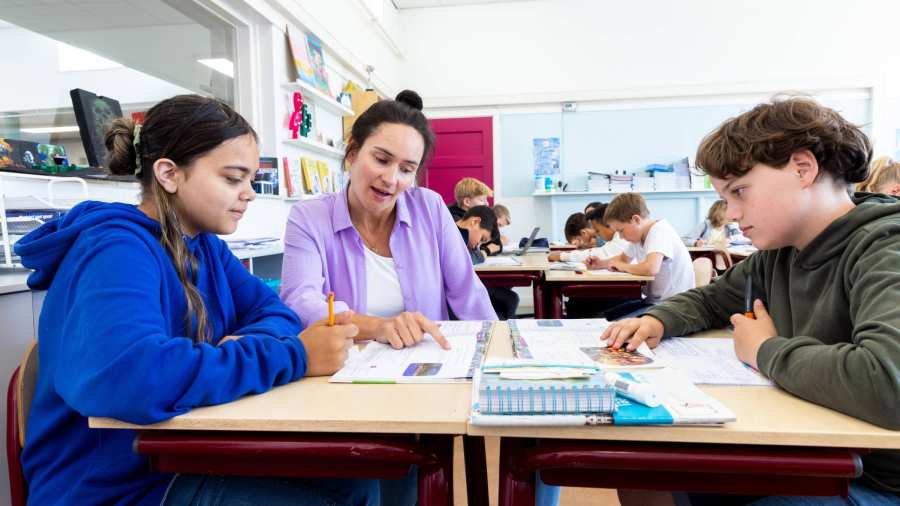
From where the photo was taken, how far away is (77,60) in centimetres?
222

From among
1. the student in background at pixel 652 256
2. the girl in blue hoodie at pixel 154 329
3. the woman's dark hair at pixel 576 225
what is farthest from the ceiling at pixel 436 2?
the girl in blue hoodie at pixel 154 329

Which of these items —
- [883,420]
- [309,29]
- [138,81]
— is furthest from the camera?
[309,29]

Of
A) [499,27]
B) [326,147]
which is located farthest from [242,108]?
[499,27]

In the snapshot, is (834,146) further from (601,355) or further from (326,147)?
(326,147)

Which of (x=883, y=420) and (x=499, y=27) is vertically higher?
(x=499, y=27)

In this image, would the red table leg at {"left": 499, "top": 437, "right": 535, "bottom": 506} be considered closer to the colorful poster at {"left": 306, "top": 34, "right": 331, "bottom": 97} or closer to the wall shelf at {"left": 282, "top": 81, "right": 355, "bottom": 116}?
the wall shelf at {"left": 282, "top": 81, "right": 355, "bottom": 116}

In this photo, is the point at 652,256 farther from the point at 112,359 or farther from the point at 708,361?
the point at 112,359

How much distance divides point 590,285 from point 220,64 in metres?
2.36

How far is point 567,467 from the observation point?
2.36ft

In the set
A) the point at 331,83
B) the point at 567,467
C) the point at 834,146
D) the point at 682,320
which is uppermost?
the point at 331,83

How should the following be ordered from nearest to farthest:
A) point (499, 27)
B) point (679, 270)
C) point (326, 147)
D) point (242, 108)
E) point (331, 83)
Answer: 1. point (679, 270)
2. point (242, 108)
3. point (326, 147)
4. point (331, 83)
5. point (499, 27)

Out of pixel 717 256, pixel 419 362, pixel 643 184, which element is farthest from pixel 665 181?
pixel 419 362

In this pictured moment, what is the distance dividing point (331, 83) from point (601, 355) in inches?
148

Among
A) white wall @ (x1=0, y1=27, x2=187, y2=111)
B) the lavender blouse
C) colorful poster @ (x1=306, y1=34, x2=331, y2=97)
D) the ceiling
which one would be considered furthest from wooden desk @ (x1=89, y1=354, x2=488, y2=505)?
the ceiling
